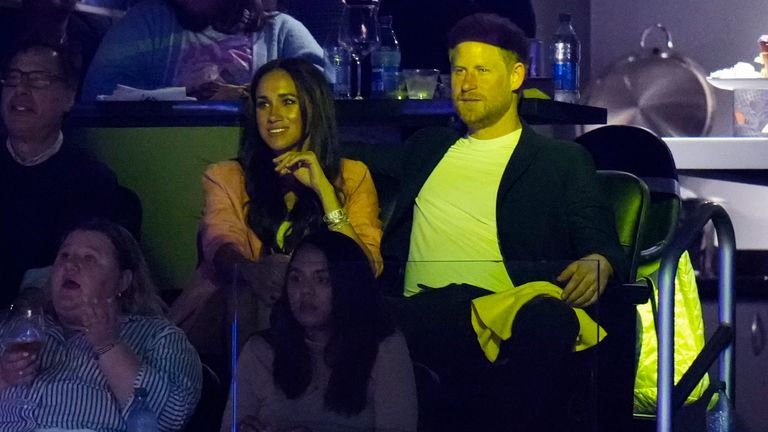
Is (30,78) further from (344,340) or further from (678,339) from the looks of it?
(678,339)

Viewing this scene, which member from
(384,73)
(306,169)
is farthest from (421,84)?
(306,169)

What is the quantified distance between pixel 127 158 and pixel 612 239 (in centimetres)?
134

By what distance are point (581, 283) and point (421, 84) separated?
1.14m

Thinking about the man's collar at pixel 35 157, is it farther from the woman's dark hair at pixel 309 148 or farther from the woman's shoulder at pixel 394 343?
the woman's shoulder at pixel 394 343

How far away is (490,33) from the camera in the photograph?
10.2 ft

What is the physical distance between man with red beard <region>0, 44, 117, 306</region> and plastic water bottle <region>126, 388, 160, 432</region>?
2.08ft

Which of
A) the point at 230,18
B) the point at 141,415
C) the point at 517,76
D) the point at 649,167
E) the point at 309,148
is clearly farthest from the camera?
the point at 230,18

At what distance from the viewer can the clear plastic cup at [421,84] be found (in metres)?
3.54

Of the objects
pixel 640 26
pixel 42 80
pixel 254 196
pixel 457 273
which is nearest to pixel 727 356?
pixel 457 273

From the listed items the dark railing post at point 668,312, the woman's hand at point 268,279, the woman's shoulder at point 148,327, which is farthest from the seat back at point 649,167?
the woman's shoulder at point 148,327

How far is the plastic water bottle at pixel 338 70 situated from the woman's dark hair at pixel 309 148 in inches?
10.8

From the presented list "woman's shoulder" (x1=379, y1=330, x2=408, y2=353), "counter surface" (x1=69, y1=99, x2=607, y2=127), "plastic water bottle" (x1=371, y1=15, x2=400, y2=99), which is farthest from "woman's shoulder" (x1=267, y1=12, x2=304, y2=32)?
"woman's shoulder" (x1=379, y1=330, x2=408, y2=353)

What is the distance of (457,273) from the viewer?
8.68ft

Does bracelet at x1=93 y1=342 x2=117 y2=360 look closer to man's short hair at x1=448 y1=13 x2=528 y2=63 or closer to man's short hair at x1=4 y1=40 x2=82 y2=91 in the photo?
man's short hair at x1=4 y1=40 x2=82 y2=91
